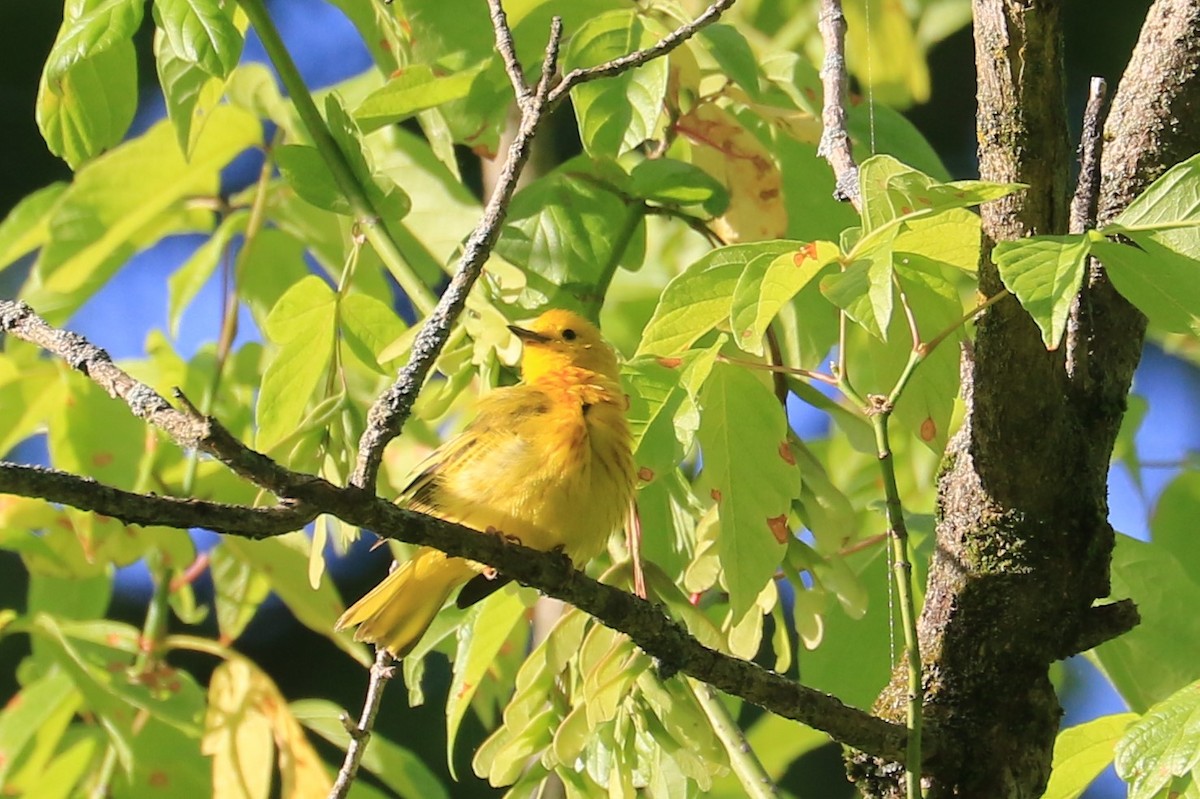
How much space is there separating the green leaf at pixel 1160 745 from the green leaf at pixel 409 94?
110 centimetres

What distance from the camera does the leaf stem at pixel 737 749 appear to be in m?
1.55

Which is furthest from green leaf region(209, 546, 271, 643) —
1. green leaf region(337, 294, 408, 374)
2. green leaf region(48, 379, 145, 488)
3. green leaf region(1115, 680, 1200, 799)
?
green leaf region(1115, 680, 1200, 799)

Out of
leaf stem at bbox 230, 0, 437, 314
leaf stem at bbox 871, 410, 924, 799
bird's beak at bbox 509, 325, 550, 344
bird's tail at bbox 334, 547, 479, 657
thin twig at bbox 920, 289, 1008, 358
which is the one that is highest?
leaf stem at bbox 230, 0, 437, 314

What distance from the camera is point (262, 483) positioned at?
37.8 inches

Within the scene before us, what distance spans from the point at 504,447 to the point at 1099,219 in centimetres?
84

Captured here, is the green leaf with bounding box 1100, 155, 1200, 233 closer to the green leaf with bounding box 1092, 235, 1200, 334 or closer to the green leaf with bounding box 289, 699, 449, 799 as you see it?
the green leaf with bounding box 1092, 235, 1200, 334

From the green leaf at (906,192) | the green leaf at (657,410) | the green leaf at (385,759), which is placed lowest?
the green leaf at (385,759)

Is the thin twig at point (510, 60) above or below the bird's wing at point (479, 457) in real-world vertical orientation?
above

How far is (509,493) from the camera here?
192 centimetres

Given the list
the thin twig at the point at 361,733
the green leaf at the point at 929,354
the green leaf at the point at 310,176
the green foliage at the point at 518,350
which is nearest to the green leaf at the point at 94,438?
the green foliage at the point at 518,350

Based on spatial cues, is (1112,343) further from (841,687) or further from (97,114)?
(97,114)

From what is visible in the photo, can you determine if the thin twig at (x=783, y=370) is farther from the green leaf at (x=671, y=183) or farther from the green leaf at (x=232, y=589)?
the green leaf at (x=232, y=589)

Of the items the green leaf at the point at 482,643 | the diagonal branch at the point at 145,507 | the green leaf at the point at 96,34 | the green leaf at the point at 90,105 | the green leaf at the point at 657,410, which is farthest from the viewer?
the green leaf at the point at 482,643

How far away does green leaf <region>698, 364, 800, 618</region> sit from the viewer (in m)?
1.43
